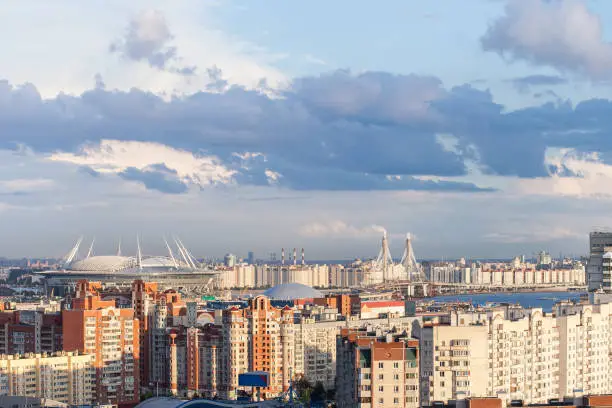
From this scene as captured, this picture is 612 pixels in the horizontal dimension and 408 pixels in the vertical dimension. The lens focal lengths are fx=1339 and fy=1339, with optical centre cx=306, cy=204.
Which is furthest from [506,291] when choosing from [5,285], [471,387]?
[471,387]

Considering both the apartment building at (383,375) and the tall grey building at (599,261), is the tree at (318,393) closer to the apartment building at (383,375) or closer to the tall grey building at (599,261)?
the tall grey building at (599,261)

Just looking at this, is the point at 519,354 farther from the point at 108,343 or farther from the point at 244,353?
the point at 108,343

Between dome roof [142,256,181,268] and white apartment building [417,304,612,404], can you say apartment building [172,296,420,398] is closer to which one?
white apartment building [417,304,612,404]

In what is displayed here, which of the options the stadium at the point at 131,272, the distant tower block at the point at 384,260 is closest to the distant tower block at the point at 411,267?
the distant tower block at the point at 384,260

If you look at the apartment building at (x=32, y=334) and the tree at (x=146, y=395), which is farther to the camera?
the apartment building at (x=32, y=334)

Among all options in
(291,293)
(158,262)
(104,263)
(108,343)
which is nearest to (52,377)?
(108,343)

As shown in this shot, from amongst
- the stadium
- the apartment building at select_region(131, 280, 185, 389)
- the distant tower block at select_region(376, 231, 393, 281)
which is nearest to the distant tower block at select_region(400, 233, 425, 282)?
the distant tower block at select_region(376, 231, 393, 281)
